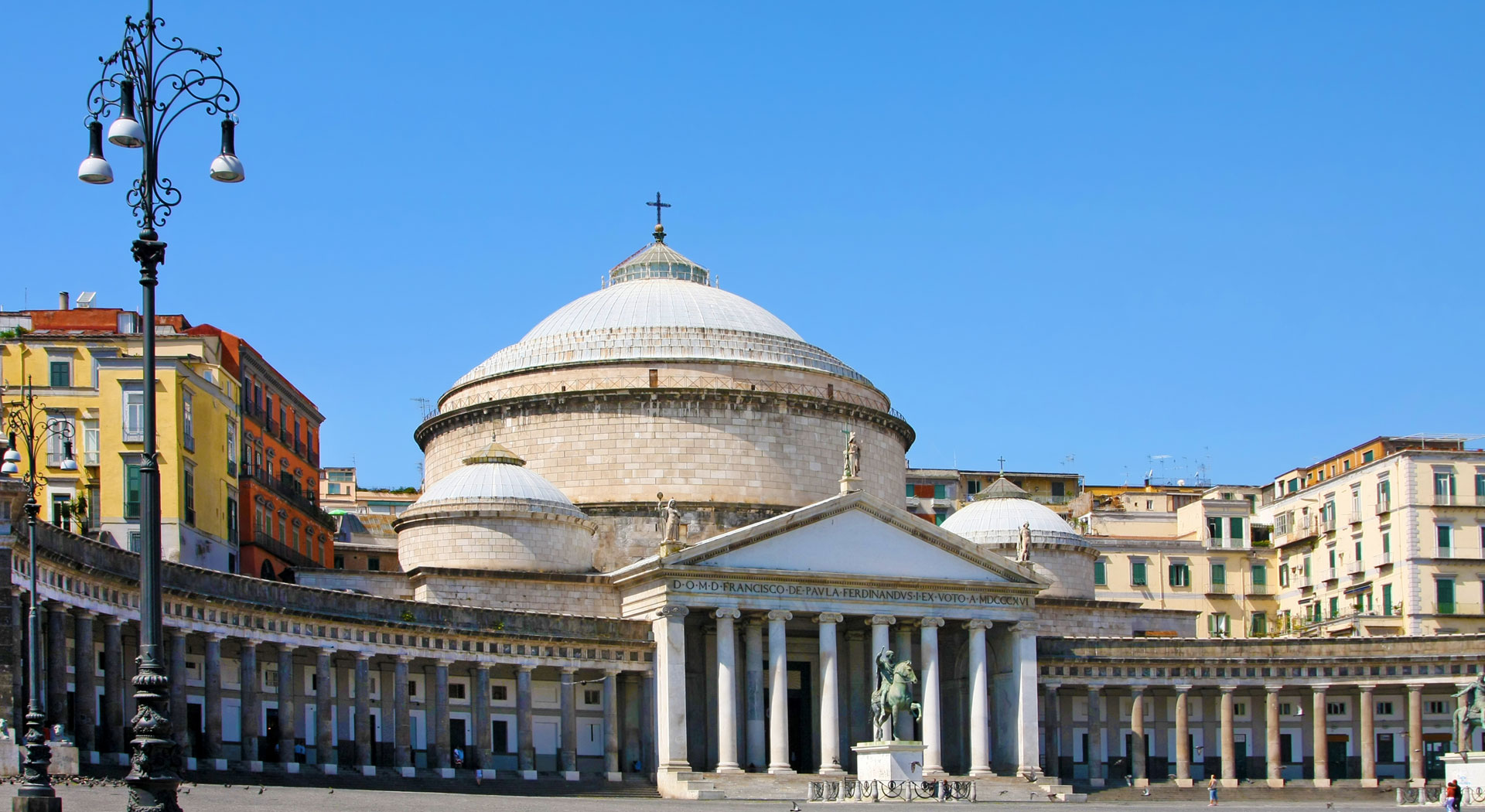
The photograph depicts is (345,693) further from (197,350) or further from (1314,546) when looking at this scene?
(1314,546)

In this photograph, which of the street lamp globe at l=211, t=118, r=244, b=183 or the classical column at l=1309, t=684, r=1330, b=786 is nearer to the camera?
the street lamp globe at l=211, t=118, r=244, b=183

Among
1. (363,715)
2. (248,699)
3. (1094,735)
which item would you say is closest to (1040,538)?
(1094,735)

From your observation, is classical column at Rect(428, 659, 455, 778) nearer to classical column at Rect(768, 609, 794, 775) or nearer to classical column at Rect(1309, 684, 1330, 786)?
classical column at Rect(768, 609, 794, 775)

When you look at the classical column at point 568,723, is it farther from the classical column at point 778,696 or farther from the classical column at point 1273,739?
the classical column at point 1273,739

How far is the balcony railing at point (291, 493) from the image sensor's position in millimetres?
74294

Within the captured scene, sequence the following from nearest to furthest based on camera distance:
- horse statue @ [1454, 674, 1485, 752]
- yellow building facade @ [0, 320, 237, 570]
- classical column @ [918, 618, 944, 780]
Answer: yellow building facade @ [0, 320, 237, 570] < horse statue @ [1454, 674, 1485, 752] < classical column @ [918, 618, 944, 780]

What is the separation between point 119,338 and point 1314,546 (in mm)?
58064

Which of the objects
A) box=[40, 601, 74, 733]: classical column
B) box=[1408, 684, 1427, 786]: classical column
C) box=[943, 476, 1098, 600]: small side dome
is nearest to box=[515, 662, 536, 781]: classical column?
box=[40, 601, 74, 733]: classical column

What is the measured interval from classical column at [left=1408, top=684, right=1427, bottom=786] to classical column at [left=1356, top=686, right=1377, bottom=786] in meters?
1.37

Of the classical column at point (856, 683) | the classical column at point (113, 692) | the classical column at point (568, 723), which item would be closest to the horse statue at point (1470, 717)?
the classical column at point (856, 683)

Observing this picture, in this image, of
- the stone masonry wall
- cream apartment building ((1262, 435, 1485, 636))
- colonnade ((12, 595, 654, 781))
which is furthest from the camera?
cream apartment building ((1262, 435, 1485, 636))

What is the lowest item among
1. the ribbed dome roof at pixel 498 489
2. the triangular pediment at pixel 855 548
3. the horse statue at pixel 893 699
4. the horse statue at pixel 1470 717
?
the horse statue at pixel 1470 717

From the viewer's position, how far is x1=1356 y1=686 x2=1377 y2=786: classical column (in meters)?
79.8

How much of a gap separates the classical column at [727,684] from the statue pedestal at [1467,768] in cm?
2263
